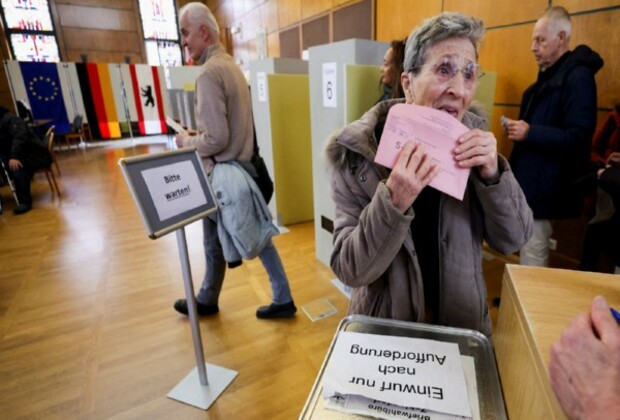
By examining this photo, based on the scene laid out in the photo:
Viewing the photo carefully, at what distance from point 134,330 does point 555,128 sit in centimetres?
269

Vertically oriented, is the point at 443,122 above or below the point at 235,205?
above

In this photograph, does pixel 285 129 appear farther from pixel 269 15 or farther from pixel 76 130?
pixel 76 130

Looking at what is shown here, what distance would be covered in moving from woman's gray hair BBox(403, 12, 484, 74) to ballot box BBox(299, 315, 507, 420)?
616 mm

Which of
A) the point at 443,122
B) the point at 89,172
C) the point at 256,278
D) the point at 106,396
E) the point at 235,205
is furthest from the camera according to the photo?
the point at 89,172

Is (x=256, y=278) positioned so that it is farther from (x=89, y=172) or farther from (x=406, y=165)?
(x=89, y=172)

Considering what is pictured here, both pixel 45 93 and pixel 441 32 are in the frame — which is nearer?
pixel 441 32

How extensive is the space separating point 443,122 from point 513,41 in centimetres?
275

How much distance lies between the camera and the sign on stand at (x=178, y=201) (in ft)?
4.11

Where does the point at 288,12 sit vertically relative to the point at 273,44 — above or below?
above

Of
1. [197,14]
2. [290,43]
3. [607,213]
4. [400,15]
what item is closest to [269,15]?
[290,43]

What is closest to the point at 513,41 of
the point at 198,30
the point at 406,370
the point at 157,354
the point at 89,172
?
the point at 198,30

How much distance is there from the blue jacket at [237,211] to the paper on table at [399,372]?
1312 millimetres

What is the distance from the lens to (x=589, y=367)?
15.0 inches

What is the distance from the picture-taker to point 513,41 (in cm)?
283
